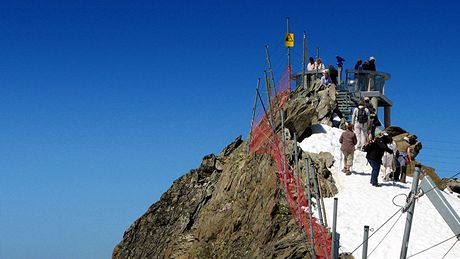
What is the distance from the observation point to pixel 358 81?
36.0m

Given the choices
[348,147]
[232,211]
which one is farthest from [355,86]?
[232,211]

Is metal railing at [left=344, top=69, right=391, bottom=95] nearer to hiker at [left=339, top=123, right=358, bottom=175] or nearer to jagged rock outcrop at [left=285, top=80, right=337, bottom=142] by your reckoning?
jagged rock outcrop at [left=285, top=80, right=337, bottom=142]

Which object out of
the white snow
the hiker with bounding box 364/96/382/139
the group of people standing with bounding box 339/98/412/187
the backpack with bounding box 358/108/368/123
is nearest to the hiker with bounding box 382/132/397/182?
the group of people standing with bounding box 339/98/412/187

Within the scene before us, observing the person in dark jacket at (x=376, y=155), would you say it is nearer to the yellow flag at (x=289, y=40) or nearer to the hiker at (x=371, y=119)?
the hiker at (x=371, y=119)

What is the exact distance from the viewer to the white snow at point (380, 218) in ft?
65.0

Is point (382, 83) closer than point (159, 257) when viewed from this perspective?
No

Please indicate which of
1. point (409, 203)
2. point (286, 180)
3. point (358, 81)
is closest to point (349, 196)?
point (286, 180)

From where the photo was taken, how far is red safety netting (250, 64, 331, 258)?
64.4 ft

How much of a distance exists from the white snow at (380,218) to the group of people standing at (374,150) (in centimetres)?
46

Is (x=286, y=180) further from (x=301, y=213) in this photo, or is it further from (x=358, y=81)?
(x=358, y=81)

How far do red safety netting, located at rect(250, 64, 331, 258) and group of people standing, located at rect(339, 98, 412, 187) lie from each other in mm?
2653

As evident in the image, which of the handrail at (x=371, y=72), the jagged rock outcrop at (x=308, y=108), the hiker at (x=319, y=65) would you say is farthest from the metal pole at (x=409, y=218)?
the hiker at (x=319, y=65)

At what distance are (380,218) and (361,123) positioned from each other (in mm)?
8322

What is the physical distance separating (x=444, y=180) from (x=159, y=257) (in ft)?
43.3
